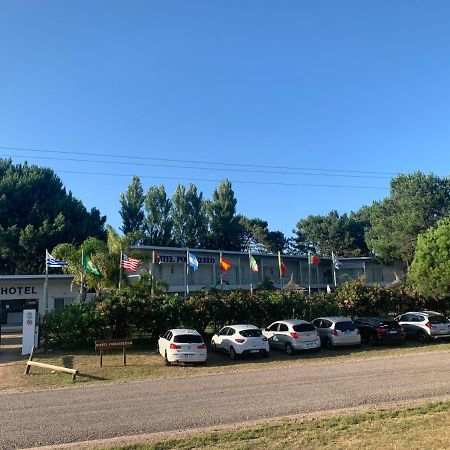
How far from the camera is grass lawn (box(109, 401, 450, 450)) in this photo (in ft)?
24.7

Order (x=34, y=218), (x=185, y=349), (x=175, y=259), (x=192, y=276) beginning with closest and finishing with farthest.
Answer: (x=185, y=349) → (x=175, y=259) → (x=192, y=276) → (x=34, y=218)

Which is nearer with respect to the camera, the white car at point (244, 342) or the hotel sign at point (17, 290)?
the white car at point (244, 342)

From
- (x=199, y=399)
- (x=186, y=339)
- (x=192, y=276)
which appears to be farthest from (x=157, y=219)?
(x=199, y=399)

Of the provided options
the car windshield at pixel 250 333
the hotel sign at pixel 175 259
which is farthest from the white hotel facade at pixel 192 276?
the car windshield at pixel 250 333

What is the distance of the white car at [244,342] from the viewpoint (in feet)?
68.3

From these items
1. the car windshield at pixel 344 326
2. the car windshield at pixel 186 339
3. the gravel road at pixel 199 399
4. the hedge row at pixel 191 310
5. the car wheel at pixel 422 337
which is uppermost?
the hedge row at pixel 191 310

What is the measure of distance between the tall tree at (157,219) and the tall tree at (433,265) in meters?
37.6

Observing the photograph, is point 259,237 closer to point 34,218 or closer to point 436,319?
point 34,218

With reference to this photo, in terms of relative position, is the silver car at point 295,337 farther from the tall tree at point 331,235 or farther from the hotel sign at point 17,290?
the tall tree at point 331,235

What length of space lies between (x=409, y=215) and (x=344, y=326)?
37945 mm

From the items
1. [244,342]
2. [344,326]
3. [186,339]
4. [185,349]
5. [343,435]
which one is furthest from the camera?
[344,326]

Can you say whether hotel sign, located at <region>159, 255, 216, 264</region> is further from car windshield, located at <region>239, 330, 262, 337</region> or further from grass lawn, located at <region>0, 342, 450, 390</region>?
car windshield, located at <region>239, 330, 262, 337</region>

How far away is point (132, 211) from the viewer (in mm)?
65062

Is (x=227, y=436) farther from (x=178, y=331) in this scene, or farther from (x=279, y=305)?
(x=279, y=305)
